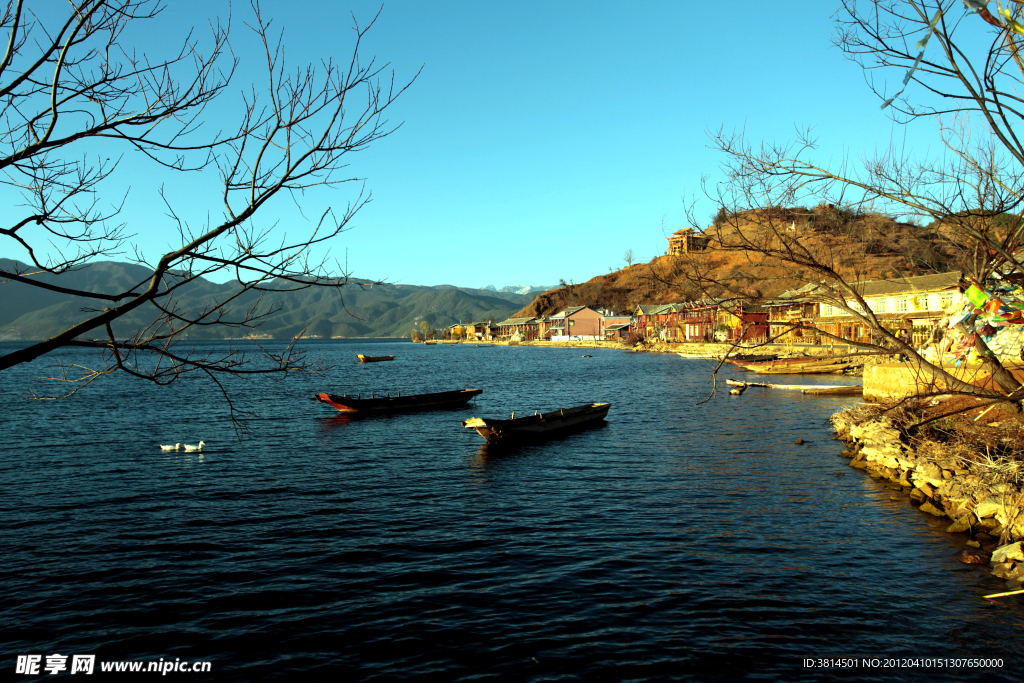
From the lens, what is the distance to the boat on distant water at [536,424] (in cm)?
2538

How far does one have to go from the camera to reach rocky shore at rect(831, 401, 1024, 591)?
480 inches

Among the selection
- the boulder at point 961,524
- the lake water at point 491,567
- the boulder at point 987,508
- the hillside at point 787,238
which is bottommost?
the lake water at point 491,567

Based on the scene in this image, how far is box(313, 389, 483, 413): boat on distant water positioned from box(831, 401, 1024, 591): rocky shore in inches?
1031

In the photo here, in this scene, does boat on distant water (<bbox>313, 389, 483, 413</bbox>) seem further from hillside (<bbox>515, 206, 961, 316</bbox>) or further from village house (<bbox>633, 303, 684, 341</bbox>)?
village house (<bbox>633, 303, 684, 341</bbox>)

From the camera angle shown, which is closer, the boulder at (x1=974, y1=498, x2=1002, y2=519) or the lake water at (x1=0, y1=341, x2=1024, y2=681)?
the lake water at (x1=0, y1=341, x2=1024, y2=681)

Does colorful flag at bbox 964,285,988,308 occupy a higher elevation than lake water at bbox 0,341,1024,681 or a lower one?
higher

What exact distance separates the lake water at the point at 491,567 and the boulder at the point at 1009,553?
0.59 metres

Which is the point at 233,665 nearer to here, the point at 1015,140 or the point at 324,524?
the point at 324,524

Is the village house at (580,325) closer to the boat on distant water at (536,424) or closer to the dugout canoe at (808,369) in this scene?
the dugout canoe at (808,369)

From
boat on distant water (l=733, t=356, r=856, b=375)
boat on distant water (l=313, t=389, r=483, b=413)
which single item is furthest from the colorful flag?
boat on distant water (l=733, t=356, r=856, b=375)

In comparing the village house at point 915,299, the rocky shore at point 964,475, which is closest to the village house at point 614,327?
the village house at point 915,299

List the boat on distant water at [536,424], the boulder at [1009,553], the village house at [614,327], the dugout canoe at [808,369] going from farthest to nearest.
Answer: the village house at [614,327]
the dugout canoe at [808,369]
the boat on distant water at [536,424]
the boulder at [1009,553]

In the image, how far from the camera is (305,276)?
548 cm

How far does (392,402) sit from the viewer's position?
38.9 m
